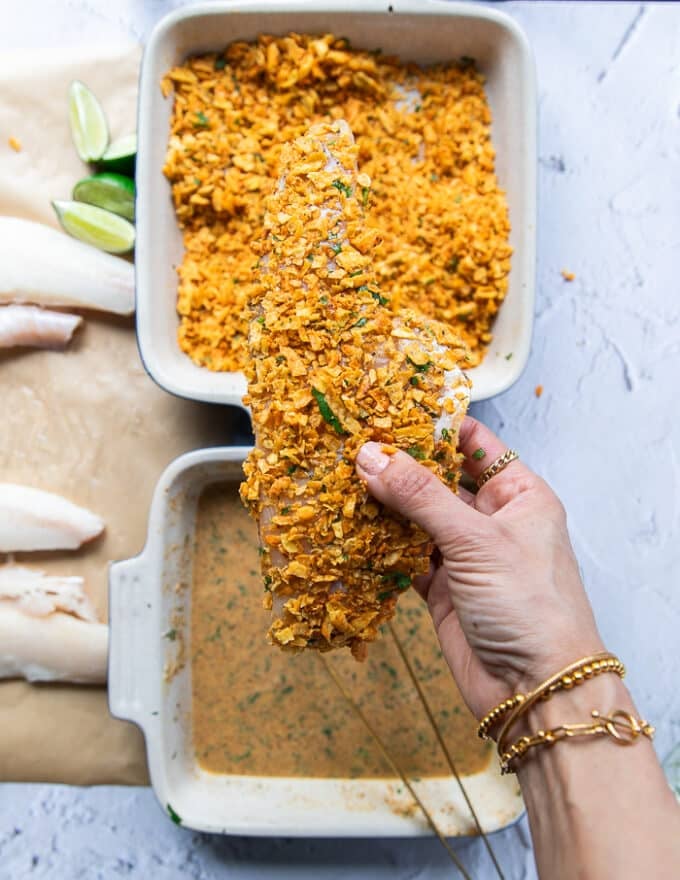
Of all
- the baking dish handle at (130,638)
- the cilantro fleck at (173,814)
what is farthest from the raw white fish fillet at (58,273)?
the cilantro fleck at (173,814)

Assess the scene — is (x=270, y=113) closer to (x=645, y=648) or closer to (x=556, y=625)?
(x=556, y=625)

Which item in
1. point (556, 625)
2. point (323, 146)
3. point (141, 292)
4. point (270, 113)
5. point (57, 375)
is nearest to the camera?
point (556, 625)

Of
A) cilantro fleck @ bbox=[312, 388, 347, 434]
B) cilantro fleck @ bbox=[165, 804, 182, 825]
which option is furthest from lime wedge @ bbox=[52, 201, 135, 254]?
cilantro fleck @ bbox=[165, 804, 182, 825]

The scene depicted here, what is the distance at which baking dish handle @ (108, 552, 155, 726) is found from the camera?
154 cm

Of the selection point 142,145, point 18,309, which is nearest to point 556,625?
point 142,145

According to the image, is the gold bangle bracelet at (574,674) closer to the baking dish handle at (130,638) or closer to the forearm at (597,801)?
the forearm at (597,801)

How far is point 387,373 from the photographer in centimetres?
118

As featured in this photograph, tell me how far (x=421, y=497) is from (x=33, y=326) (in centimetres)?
104

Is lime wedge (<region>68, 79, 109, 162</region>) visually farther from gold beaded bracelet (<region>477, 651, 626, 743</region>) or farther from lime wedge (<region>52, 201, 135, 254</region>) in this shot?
gold beaded bracelet (<region>477, 651, 626, 743</region>)

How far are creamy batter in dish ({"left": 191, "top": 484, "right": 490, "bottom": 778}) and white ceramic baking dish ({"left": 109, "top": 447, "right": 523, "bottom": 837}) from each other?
3 centimetres

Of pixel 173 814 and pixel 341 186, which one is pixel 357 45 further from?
pixel 173 814

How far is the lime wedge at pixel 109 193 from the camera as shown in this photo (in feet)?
5.63

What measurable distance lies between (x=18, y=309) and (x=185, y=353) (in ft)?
1.31

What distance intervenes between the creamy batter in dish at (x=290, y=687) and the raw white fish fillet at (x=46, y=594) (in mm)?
270
